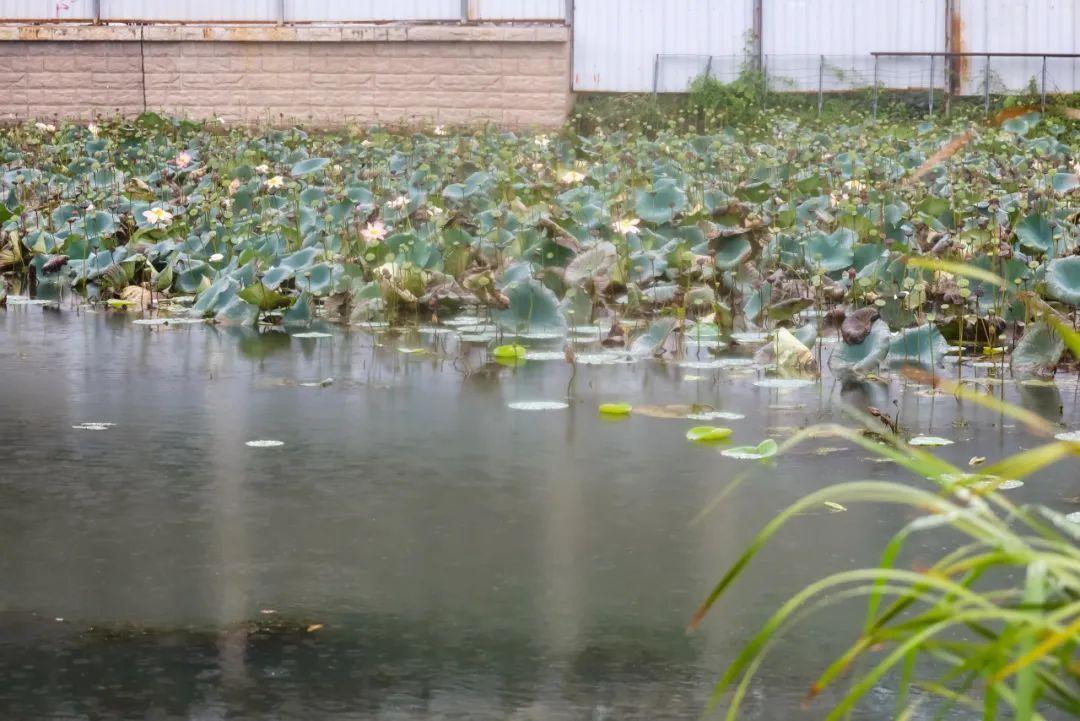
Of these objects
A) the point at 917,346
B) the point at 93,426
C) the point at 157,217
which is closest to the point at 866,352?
the point at 917,346

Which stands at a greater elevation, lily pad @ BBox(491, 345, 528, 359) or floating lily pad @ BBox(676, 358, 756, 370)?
lily pad @ BBox(491, 345, 528, 359)

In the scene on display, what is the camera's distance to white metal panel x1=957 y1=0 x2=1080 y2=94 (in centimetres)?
1380

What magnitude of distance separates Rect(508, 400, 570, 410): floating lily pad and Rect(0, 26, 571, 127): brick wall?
961cm

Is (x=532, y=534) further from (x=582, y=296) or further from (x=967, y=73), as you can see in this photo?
(x=967, y=73)

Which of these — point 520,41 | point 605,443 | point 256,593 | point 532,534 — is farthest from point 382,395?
point 520,41

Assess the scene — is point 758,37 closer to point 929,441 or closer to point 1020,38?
point 1020,38

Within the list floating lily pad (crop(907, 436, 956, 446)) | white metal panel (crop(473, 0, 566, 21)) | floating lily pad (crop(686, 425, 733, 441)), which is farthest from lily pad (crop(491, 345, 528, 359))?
white metal panel (crop(473, 0, 566, 21))

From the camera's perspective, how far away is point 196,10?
13.7 metres

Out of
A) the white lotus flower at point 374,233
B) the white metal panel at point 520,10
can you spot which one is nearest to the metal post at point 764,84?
the white metal panel at point 520,10

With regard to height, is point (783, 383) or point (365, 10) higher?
point (365, 10)

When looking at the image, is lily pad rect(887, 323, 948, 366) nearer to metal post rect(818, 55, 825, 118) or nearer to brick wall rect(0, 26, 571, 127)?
brick wall rect(0, 26, 571, 127)

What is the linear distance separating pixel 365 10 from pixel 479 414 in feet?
34.6

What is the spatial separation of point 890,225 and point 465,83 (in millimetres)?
8171

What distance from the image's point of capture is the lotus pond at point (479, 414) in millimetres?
2039
